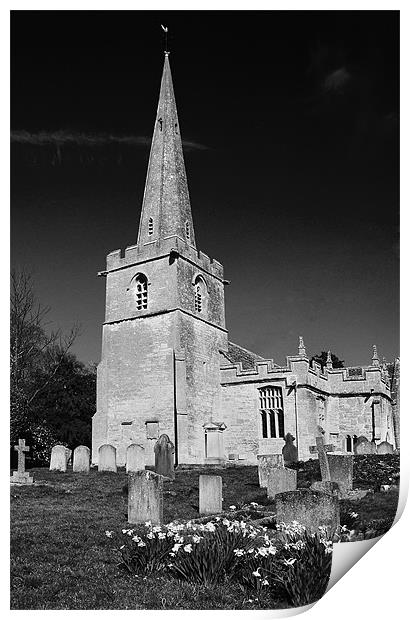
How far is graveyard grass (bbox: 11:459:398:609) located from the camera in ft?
13.8

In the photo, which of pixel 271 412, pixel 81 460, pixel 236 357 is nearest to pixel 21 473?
pixel 81 460

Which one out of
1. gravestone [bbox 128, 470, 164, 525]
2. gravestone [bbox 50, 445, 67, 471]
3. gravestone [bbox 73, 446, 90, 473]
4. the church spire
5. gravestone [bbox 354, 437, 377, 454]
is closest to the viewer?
gravestone [bbox 128, 470, 164, 525]

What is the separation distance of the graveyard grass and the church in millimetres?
6997

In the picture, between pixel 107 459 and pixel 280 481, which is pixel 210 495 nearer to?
pixel 280 481

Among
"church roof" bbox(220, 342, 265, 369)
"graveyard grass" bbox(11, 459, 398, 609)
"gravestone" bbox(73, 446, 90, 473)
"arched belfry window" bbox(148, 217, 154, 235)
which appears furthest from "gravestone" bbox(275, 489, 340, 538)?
"arched belfry window" bbox(148, 217, 154, 235)

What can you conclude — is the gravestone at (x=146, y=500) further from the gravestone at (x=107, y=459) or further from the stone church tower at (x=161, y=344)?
the stone church tower at (x=161, y=344)

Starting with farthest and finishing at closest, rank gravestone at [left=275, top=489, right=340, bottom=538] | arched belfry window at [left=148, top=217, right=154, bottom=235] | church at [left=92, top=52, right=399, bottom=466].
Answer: arched belfry window at [left=148, top=217, right=154, bottom=235] < church at [left=92, top=52, right=399, bottom=466] < gravestone at [left=275, top=489, right=340, bottom=538]

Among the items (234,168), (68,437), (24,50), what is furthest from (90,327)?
(68,437)

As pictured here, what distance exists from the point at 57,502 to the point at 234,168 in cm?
434

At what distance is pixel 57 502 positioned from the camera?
288 inches

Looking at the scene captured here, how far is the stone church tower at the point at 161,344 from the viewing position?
1620 cm

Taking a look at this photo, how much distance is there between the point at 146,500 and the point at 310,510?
2070mm

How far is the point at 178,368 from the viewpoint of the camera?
16.6m

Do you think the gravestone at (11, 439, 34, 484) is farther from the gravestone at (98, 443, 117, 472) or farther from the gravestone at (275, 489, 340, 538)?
the gravestone at (275, 489, 340, 538)
